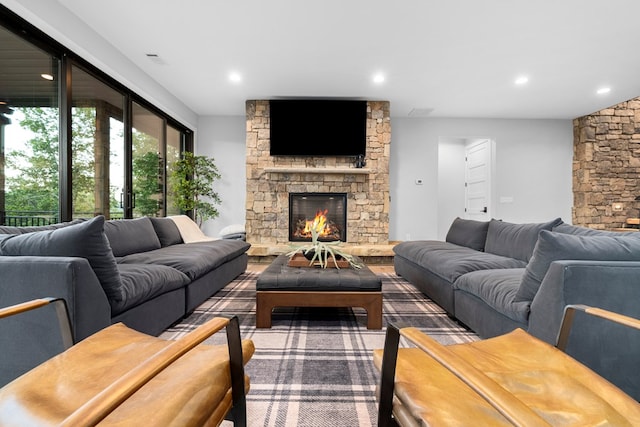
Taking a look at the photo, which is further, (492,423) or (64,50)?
(64,50)

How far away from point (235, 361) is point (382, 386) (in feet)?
1.39

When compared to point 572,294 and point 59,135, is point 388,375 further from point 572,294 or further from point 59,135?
point 59,135

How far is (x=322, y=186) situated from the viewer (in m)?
5.33

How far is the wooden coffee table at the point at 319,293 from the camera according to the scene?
214cm

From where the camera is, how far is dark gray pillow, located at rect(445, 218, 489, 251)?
11.1ft

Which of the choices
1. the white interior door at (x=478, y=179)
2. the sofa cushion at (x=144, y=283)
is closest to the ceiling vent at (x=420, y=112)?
the white interior door at (x=478, y=179)

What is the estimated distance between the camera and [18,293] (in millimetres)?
1307

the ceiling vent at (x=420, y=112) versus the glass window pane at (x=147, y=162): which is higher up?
the ceiling vent at (x=420, y=112)

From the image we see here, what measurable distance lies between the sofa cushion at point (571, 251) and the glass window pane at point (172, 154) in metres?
5.19

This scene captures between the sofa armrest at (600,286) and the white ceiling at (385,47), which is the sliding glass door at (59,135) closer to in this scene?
the white ceiling at (385,47)

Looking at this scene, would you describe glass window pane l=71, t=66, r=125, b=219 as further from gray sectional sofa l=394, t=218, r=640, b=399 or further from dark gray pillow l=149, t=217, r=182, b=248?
gray sectional sofa l=394, t=218, r=640, b=399

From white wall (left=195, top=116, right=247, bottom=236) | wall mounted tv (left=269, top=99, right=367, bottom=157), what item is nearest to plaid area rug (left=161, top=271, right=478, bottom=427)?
wall mounted tv (left=269, top=99, right=367, bottom=157)

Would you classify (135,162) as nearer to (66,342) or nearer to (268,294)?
(268,294)

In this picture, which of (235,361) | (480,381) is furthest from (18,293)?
(480,381)
